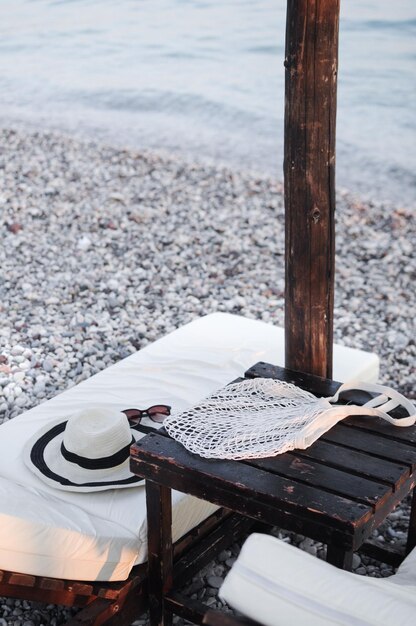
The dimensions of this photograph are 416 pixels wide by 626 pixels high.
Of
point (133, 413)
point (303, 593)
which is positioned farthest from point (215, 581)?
point (303, 593)

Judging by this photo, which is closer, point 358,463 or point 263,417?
point 358,463

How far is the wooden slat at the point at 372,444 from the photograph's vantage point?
2.17 m

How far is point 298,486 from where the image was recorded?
6.68 feet

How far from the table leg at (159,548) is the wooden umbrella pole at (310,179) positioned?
→ 75cm

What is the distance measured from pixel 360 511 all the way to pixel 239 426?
18.5 inches

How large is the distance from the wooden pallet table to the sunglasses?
481 millimetres

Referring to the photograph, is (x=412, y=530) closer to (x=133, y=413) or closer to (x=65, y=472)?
(x=133, y=413)

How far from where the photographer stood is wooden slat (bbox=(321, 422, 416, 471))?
2166mm

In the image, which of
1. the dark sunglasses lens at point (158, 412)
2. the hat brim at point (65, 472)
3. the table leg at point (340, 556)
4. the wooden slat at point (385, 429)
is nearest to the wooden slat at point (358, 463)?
the wooden slat at point (385, 429)

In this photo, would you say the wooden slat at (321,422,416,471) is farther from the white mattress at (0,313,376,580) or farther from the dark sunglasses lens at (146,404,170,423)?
the dark sunglasses lens at (146,404,170,423)

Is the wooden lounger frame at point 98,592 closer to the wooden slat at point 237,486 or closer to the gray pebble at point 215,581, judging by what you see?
the gray pebble at point 215,581

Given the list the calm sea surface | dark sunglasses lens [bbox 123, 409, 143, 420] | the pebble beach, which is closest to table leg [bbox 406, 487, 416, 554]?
the pebble beach

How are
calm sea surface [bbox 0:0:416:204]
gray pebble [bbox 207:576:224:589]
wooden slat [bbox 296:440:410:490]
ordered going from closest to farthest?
wooden slat [bbox 296:440:410:490] → gray pebble [bbox 207:576:224:589] → calm sea surface [bbox 0:0:416:204]

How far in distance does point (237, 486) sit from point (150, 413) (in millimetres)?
801
